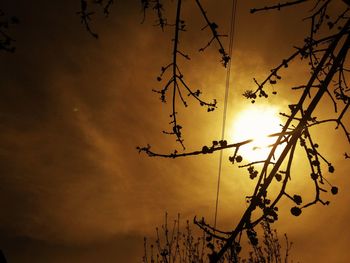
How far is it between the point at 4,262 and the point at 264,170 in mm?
2057

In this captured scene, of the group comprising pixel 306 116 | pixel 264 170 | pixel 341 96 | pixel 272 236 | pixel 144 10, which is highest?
pixel 272 236

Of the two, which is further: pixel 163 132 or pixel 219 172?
pixel 219 172

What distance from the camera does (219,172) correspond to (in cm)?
612

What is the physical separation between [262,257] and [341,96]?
1163 centimetres

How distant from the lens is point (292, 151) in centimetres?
302

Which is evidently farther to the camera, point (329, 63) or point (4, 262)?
point (329, 63)

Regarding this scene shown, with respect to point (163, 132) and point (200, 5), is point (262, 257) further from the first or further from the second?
point (200, 5)

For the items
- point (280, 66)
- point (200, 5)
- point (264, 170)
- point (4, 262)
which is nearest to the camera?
Result: point (4, 262)

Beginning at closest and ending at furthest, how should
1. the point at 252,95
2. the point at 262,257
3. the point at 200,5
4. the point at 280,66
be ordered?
the point at 200,5, the point at 280,66, the point at 252,95, the point at 262,257

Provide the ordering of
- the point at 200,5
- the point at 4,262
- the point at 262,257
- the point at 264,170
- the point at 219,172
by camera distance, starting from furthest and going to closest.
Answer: the point at 262,257 → the point at 219,172 → the point at 200,5 → the point at 264,170 → the point at 4,262

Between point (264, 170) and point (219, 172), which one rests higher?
point (219, 172)

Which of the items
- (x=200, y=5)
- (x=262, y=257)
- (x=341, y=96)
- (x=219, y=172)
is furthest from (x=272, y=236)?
(x=200, y=5)

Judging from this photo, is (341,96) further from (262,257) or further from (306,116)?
(262,257)

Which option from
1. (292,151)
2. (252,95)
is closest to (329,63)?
(252,95)
